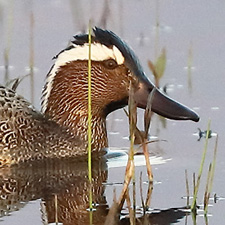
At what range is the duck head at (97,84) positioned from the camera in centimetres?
955

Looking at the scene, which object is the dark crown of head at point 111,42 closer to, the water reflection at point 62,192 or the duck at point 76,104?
the duck at point 76,104

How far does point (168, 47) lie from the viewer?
40.2ft

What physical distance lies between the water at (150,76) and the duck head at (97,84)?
1.02 ft

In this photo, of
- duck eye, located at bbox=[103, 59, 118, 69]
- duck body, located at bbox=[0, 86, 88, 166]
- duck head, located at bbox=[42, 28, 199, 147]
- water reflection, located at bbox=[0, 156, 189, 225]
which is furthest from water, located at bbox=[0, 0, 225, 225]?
duck eye, located at bbox=[103, 59, 118, 69]

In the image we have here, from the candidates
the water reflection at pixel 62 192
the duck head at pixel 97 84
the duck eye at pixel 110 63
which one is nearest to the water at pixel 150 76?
the water reflection at pixel 62 192

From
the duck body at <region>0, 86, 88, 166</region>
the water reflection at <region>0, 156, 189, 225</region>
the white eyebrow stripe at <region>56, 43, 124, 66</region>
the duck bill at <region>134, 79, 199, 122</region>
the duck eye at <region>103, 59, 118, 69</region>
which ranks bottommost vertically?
the water reflection at <region>0, 156, 189, 225</region>

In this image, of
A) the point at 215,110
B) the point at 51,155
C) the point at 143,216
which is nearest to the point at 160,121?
the point at 215,110

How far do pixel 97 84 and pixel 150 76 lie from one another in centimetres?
165

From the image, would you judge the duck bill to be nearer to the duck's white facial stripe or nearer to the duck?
the duck

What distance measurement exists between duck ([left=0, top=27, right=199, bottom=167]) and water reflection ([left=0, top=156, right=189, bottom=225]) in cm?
16

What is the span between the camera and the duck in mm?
9406

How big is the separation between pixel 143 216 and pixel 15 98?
2348mm

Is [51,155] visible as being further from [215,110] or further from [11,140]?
[215,110]

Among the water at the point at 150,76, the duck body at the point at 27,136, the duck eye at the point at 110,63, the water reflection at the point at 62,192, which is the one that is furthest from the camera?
the duck eye at the point at 110,63
